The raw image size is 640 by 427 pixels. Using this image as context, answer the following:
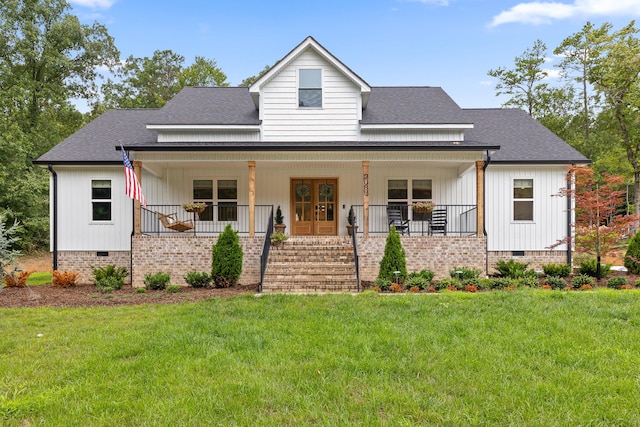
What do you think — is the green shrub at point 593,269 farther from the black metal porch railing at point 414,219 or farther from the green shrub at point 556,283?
the black metal porch railing at point 414,219

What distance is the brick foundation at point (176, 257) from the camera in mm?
10586

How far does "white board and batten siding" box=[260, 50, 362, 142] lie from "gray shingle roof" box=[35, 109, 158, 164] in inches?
168

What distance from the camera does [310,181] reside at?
44.1 ft

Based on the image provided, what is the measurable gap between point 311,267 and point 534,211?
828cm

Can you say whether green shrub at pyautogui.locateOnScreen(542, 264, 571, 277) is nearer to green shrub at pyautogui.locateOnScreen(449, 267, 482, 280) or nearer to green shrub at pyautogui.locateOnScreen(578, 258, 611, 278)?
green shrub at pyautogui.locateOnScreen(578, 258, 611, 278)

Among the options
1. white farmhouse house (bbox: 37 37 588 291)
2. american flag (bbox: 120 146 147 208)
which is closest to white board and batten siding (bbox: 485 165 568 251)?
white farmhouse house (bbox: 37 37 588 291)

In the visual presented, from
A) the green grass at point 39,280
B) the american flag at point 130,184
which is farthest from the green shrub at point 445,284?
the green grass at point 39,280

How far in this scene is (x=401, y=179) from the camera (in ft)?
43.9

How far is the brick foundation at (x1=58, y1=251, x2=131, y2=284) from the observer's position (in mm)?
12141

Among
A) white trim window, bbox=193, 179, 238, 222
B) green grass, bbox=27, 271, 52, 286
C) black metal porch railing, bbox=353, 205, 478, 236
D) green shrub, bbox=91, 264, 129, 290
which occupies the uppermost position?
white trim window, bbox=193, 179, 238, 222

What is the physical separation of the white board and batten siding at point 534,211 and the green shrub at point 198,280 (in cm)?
935

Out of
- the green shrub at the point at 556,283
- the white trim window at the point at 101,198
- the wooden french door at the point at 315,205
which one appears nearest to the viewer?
the green shrub at the point at 556,283

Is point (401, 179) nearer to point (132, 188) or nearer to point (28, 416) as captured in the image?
point (132, 188)

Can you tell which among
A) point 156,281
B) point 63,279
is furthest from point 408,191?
point 63,279
